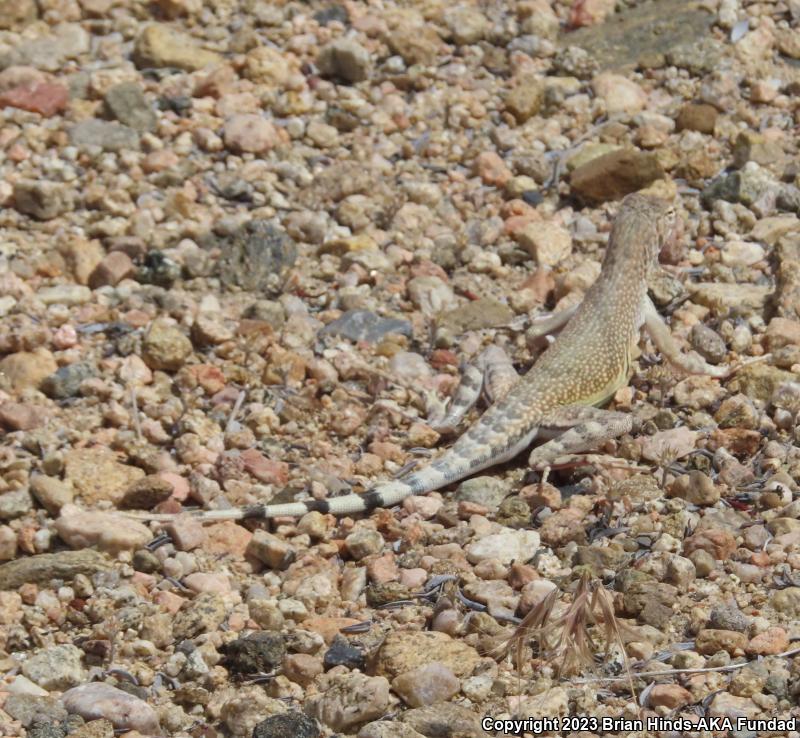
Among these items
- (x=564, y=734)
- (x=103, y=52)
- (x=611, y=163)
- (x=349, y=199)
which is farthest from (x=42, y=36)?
(x=564, y=734)

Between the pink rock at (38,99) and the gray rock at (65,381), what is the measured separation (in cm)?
243

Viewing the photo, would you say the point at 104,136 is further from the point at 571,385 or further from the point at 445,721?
the point at 445,721

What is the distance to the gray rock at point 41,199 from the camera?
23.9 feet

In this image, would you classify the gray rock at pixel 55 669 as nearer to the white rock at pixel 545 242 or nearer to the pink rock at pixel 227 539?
the pink rock at pixel 227 539

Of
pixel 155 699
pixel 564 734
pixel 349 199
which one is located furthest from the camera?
pixel 349 199

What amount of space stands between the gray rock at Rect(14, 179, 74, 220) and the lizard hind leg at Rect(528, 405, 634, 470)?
3.26m


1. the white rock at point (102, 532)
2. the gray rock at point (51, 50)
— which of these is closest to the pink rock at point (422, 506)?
the white rock at point (102, 532)

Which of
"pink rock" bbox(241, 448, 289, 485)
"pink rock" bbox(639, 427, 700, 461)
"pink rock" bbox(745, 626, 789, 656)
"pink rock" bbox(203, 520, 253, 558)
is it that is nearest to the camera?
"pink rock" bbox(745, 626, 789, 656)

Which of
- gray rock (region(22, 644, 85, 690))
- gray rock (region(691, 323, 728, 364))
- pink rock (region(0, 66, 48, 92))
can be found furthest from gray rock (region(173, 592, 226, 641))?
pink rock (region(0, 66, 48, 92))

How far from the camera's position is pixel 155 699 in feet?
15.0

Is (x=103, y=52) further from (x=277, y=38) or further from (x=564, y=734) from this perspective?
(x=564, y=734)

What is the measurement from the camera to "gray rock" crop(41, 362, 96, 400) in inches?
246

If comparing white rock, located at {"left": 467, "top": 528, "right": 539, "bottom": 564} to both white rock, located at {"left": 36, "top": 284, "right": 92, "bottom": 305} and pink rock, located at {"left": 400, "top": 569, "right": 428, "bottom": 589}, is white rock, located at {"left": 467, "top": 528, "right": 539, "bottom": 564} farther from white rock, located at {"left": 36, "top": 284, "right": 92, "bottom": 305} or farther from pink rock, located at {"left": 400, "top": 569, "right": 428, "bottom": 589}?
white rock, located at {"left": 36, "top": 284, "right": 92, "bottom": 305}

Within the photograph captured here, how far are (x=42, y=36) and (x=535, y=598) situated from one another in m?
5.81
